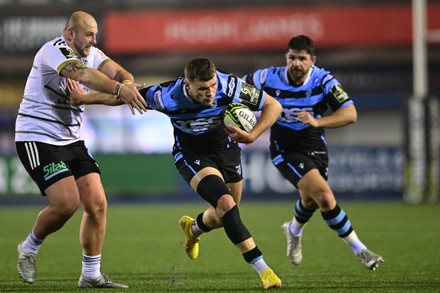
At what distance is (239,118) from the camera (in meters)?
8.06

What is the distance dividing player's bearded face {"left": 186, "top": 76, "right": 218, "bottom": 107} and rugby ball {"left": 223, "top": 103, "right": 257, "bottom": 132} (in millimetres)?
213

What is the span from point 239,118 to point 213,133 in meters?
0.55

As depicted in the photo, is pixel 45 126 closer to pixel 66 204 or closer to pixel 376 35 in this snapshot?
pixel 66 204

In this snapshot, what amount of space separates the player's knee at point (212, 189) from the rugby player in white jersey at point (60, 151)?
812 millimetres

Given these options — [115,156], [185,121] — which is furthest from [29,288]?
[115,156]

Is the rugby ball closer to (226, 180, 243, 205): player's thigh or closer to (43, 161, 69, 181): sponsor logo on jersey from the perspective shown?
Answer: (226, 180, 243, 205): player's thigh

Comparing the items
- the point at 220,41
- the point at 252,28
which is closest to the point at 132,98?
the point at 220,41

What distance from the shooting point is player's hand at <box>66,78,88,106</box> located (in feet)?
26.2

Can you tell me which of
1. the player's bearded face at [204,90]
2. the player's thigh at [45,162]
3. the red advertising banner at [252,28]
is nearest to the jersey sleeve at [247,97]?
the player's bearded face at [204,90]

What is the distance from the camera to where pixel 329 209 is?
9.66 meters

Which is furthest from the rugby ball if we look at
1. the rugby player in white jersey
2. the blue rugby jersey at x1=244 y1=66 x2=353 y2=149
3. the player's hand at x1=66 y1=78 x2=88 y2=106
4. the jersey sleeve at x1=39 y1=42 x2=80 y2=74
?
the blue rugby jersey at x1=244 y1=66 x2=353 y2=149

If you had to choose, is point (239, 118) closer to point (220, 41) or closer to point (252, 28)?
point (220, 41)

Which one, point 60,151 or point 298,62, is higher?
point 298,62

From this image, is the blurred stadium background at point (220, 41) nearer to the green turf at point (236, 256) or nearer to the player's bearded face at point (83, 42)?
the green turf at point (236, 256)
